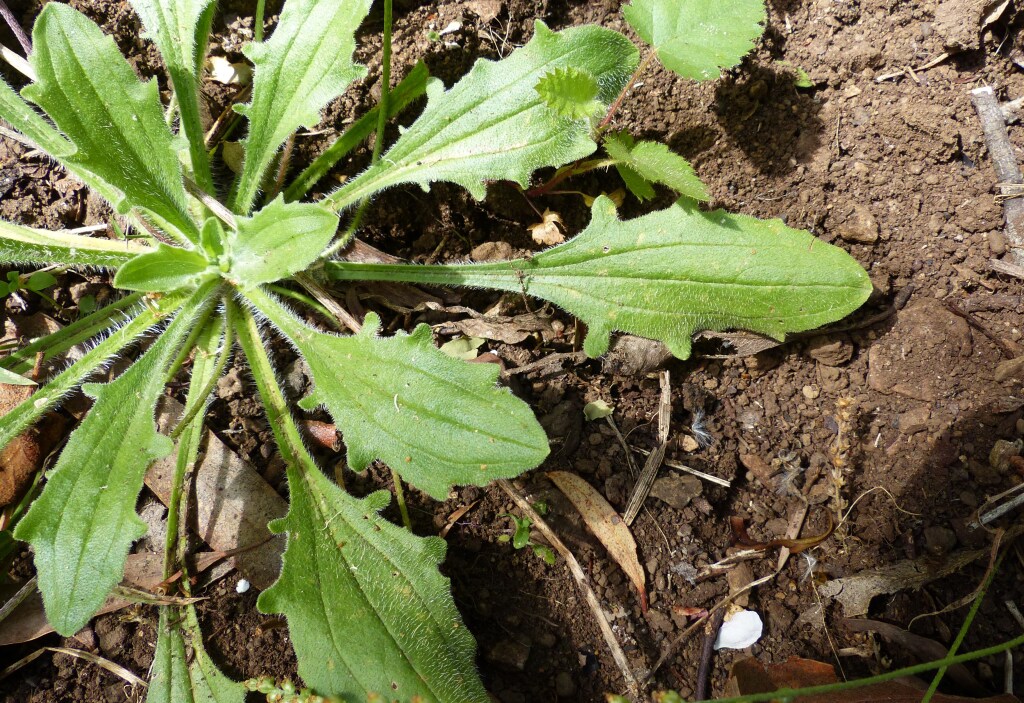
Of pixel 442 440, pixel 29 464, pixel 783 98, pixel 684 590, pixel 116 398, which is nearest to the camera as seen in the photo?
pixel 442 440

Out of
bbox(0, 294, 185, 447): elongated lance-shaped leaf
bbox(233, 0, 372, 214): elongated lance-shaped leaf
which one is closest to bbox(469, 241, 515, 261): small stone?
bbox(233, 0, 372, 214): elongated lance-shaped leaf

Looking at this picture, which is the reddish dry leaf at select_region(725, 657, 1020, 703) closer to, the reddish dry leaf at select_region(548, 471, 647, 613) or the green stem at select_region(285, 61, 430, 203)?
the reddish dry leaf at select_region(548, 471, 647, 613)

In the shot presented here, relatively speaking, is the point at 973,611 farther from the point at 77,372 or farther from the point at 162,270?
the point at 77,372

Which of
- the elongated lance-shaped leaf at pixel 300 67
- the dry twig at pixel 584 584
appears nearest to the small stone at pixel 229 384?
the elongated lance-shaped leaf at pixel 300 67

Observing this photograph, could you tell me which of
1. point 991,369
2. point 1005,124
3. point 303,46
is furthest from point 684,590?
point 303,46

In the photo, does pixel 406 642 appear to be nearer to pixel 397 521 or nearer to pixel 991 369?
pixel 397 521

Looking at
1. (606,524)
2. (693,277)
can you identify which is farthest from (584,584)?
(693,277)

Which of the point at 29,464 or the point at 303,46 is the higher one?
the point at 303,46

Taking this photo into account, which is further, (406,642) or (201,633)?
(201,633)
